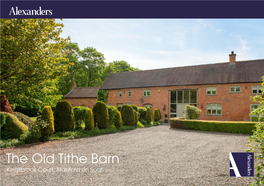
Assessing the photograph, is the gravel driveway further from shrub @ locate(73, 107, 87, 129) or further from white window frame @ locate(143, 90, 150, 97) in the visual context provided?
white window frame @ locate(143, 90, 150, 97)

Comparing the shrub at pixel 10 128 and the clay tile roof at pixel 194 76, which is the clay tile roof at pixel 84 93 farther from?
the shrub at pixel 10 128

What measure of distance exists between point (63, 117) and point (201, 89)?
1800 cm

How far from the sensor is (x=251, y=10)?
147 inches

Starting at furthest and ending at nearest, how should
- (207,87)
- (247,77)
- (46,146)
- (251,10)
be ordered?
(207,87) → (247,77) → (46,146) → (251,10)

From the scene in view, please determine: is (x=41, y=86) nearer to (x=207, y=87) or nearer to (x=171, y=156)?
(x=171, y=156)

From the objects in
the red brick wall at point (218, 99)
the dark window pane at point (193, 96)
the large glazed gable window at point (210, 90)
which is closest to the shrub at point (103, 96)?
the red brick wall at point (218, 99)

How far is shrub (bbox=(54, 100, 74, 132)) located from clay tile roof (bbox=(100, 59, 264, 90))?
17.0 meters

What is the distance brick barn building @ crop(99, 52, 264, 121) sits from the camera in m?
22.0

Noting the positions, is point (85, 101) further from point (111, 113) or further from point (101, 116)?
point (101, 116)

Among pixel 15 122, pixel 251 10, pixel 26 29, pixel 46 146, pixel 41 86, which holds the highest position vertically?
pixel 26 29

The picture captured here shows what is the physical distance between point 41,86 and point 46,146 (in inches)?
136

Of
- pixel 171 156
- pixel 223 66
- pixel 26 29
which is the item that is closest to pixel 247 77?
pixel 223 66

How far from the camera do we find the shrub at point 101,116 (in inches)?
543

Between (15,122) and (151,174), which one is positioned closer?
(151,174)
